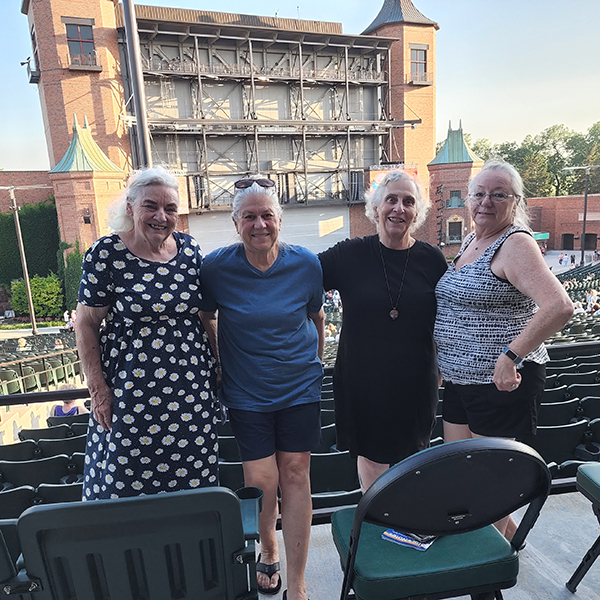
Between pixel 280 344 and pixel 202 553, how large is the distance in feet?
2.74

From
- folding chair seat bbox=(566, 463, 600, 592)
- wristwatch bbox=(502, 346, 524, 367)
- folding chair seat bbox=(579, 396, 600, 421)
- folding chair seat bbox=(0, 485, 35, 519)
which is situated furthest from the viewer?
folding chair seat bbox=(579, 396, 600, 421)

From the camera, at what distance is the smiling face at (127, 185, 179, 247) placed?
1835mm

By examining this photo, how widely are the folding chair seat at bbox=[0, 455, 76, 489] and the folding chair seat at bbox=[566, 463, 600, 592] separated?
3.17 meters

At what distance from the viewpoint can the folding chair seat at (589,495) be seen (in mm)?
1625

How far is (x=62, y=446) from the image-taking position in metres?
3.82

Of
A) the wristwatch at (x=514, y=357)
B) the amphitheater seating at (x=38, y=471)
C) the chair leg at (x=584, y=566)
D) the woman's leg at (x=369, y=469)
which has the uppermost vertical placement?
the wristwatch at (x=514, y=357)

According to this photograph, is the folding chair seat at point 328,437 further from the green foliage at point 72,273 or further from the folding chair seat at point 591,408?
the green foliage at point 72,273

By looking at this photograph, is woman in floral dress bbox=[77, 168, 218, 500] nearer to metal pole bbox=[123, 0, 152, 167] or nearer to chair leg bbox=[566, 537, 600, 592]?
chair leg bbox=[566, 537, 600, 592]

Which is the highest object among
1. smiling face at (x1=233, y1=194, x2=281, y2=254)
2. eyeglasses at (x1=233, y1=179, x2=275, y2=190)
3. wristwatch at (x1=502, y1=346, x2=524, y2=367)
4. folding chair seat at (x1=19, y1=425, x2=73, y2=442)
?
eyeglasses at (x1=233, y1=179, x2=275, y2=190)

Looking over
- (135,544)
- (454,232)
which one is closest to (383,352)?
(135,544)

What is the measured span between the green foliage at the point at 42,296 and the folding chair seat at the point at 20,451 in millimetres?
22788

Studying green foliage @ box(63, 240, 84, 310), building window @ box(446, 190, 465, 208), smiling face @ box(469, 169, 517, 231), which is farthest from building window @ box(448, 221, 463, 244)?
smiling face @ box(469, 169, 517, 231)

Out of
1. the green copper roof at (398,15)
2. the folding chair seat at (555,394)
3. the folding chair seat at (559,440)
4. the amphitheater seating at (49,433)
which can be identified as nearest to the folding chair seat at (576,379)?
the folding chair seat at (555,394)

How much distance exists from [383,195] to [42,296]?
25.9m
